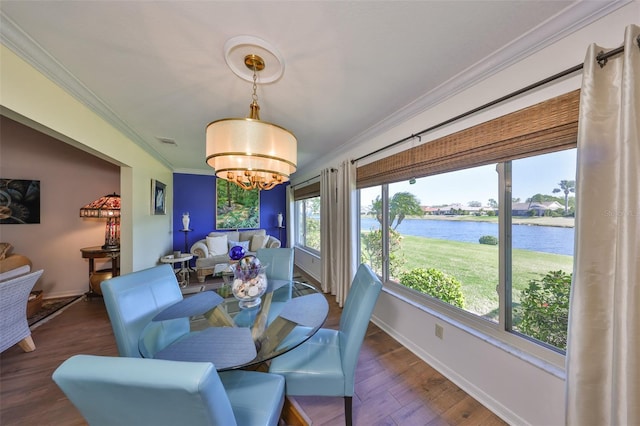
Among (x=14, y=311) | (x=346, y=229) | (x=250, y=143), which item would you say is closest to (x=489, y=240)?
(x=346, y=229)

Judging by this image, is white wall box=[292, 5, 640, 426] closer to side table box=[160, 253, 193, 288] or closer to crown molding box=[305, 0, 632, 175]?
crown molding box=[305, 0, 632, 175]

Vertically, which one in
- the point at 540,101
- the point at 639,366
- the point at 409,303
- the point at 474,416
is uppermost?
the point at 540,101

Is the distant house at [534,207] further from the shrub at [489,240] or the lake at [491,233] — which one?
the shrub at [489,240]

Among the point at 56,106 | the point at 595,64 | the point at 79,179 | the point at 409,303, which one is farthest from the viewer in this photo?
the point at 79,179

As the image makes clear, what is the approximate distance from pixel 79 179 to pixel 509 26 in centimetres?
509

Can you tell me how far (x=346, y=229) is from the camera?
285 centimetres

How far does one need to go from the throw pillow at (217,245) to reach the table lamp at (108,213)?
148 cm

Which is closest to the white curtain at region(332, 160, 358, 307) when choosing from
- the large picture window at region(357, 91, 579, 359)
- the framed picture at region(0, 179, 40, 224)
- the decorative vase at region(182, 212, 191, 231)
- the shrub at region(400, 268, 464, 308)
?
the large picture window at region(357, 91, 579, 359)

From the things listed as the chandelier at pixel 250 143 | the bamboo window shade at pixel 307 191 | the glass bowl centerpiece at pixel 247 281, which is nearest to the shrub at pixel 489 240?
the chandelier at pixel 250 143

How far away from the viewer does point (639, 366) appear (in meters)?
0.83

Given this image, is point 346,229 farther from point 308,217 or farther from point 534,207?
point 308,217

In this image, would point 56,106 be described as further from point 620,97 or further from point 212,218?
point 212,218

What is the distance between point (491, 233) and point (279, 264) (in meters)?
2.05

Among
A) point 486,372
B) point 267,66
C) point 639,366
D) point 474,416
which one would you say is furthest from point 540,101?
point 474,416
